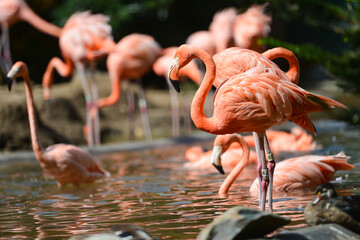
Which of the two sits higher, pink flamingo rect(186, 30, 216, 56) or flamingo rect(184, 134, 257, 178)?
pink flamingo rect(186, 30, 216, 56)

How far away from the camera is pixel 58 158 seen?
5969 mm

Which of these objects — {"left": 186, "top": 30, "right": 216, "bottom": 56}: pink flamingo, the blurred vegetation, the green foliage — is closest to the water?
the green foliage

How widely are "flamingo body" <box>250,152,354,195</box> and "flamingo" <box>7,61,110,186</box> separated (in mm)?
2013

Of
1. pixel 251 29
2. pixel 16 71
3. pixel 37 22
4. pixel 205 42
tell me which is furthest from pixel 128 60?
pixel 16 71

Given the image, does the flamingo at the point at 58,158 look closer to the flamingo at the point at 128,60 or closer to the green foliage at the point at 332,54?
the green foliage at the point at 332,54

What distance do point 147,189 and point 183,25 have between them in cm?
1107

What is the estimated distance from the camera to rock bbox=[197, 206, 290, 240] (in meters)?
2.90

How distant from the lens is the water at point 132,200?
12.4 ft

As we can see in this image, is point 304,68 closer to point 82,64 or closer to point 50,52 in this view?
point 50,52

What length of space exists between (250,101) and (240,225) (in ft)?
3.98

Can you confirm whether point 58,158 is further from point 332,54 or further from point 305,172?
point 332,54

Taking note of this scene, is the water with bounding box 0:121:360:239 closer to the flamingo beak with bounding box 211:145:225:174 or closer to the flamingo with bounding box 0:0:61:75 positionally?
the flamingo beak with bounding box 211:145:225:174

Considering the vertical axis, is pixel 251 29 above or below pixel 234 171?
above

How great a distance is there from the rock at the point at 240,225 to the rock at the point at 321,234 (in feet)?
0.30
